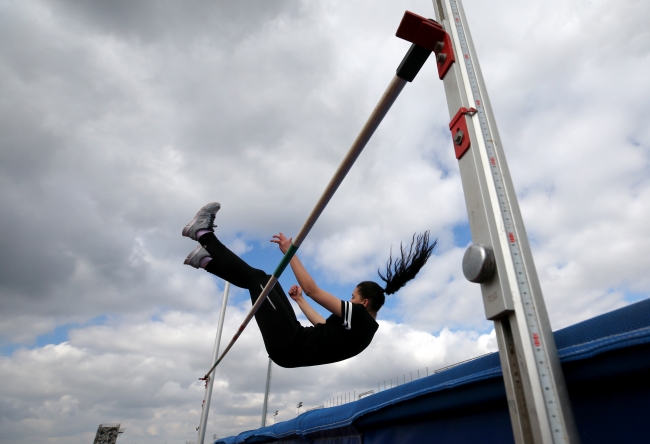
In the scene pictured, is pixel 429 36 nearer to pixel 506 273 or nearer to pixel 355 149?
pixel 355 149

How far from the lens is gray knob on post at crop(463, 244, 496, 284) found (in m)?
0.86

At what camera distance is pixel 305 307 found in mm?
3330

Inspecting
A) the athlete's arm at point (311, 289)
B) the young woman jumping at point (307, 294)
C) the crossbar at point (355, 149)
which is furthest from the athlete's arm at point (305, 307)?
the crossbar at point (355, 149)

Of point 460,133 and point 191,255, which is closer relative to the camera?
point 460,133

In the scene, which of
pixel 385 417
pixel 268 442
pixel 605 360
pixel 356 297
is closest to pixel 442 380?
pixel 385 417

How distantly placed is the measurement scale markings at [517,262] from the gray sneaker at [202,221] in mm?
2201

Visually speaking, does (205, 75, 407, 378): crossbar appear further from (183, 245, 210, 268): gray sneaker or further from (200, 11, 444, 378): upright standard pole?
(183, 245, 210, 268): gray sneaker

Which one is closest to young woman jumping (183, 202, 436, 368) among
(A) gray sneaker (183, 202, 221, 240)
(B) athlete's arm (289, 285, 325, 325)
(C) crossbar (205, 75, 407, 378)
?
(A) gray sneaker (183, 202, 221, 240)

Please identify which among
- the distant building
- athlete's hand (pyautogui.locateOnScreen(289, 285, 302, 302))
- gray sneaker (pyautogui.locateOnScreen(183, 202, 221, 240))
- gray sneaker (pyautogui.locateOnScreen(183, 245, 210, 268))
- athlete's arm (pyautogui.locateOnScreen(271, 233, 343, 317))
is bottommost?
the distant building

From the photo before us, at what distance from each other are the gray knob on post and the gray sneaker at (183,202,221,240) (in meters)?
2.34

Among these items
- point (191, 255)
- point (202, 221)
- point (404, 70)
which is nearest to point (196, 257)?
point (191, 255)

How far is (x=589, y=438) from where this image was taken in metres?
0.93

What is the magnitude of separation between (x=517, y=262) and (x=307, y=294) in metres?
1.77

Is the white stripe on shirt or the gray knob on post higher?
the white stripe on shirt
